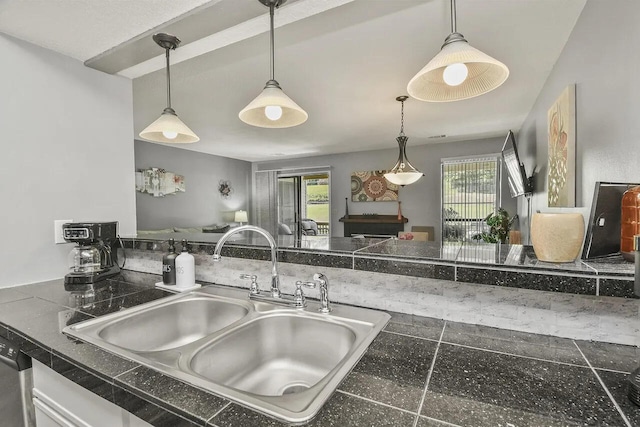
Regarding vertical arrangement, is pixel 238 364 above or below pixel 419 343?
below

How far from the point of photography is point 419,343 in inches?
33.3

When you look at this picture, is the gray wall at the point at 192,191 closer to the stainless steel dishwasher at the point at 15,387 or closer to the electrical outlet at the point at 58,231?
the electrical outlet at the point at 58,231

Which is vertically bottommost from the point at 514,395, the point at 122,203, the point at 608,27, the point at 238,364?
the point at 238,364

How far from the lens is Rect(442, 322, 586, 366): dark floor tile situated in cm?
77

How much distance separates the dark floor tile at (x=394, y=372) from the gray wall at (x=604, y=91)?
3.58 feet

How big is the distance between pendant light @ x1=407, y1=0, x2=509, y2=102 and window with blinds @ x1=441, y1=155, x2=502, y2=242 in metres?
4.73

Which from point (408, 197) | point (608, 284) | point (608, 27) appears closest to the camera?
point (608, 284)

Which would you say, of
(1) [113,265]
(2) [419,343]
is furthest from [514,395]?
(1) [113,265]

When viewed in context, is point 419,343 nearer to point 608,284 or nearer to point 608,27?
point 608,284

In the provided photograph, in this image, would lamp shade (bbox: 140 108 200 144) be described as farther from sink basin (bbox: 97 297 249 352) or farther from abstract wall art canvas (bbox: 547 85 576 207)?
abstract wall art canvas (bbox: 547 85 576 207)

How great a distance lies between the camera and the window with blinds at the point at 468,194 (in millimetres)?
5336

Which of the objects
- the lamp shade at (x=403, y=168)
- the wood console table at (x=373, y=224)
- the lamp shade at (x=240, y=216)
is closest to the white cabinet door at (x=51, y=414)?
the lamp shade at (x=403, y=168)

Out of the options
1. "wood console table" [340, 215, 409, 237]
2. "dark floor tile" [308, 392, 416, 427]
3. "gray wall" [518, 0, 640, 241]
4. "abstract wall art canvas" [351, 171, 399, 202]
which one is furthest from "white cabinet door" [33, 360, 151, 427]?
"abstract wall art canvas" [351, 171, 399, 202]

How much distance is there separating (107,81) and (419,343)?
2265mm
